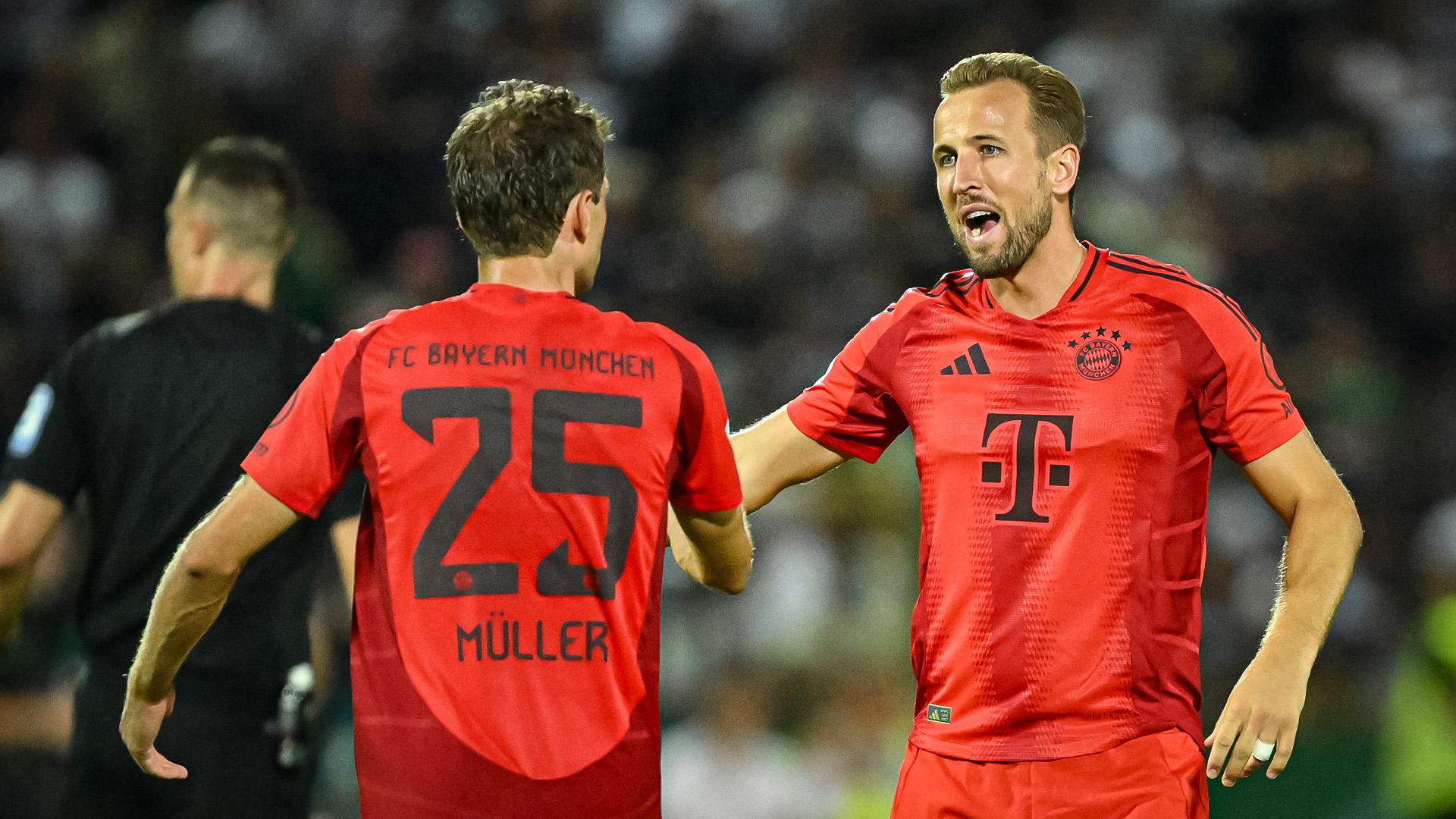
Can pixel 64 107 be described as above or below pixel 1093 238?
above

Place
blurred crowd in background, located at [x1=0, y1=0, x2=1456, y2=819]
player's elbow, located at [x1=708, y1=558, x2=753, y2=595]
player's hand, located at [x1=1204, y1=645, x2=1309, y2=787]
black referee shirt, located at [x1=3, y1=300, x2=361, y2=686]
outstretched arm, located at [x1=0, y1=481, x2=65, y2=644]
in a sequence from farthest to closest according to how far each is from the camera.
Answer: blurred crowd in background, located at [x1=0, y1=0, x2=1456, y2=819]
black referee shirt, located at [x1=3, y1=300, x2=361, y2=686]
outstretched arm, located at [x1=0, y1=481, x2=65, y2=644]
player's elbow, located at [x1=708, y1=558, x2=753, y2=595]
player's hand, located at [x1=1204, y1=645, x2=1309, y2=787]

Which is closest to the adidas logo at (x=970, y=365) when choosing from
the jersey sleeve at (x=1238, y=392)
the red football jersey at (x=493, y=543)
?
the jersey sleeve at (x=1238, y=392)

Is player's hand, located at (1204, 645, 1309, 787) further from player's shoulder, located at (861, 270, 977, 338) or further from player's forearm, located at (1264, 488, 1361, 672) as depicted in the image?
player's shoulder, located at (861, 270, 977, 338)

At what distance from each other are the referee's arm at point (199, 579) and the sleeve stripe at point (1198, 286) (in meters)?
2.08

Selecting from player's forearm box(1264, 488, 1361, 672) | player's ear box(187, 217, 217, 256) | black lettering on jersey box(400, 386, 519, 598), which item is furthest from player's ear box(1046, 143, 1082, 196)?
player's ear box(187, 217, 217, 256)

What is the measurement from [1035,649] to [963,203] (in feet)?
3.64

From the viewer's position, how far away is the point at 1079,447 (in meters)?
3.64

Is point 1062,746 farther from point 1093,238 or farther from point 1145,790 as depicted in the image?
point 1093,238

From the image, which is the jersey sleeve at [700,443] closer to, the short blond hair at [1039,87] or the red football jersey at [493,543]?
the red football jersey at [493,543]

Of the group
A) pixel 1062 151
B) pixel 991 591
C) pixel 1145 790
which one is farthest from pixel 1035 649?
pixel 1062 151

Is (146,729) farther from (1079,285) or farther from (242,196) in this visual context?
(1079,285)

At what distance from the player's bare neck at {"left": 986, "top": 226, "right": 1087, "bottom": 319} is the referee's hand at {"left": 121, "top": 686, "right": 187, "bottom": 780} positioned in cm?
218

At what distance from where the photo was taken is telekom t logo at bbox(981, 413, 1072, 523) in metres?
3.64

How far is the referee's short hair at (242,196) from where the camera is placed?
181 inches
